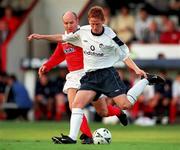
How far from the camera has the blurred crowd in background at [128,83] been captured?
29.7 meters

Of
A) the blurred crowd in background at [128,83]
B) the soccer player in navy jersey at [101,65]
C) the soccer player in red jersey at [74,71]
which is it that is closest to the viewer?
the soccer player in navy jersey at [101,65]

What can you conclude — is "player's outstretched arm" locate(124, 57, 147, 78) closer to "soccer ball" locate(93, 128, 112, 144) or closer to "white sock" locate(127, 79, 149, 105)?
"white sock" locate(127, 79, 149, 105)

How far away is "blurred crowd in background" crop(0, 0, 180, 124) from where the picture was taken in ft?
97.5

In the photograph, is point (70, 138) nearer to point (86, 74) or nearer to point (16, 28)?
point (86, 74)

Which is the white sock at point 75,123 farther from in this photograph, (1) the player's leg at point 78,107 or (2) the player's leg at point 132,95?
(2) the player's leg at point 132,95

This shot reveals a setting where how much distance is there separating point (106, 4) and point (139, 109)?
207 inches

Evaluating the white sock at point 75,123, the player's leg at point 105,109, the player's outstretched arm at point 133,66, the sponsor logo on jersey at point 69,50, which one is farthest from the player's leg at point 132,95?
the sponsor logo on jersey at point 69,50

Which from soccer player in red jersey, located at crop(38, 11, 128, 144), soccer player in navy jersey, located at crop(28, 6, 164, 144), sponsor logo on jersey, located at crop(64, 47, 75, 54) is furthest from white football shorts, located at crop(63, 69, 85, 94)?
soccer player in navy jersey, located at crop(28, 6, 164, 144)

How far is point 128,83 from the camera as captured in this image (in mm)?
30109

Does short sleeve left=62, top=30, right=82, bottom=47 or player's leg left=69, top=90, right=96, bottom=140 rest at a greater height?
short sleeve left=62, top=30, right=82, bottom=47

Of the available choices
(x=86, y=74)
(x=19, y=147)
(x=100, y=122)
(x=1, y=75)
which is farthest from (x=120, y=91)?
(x=1, y=75)

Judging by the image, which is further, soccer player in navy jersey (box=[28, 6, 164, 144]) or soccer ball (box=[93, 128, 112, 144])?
soccer ball (box=[93, 128, 112, 144])

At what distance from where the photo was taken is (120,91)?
15117mm

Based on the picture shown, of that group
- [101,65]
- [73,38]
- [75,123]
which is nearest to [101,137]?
[75,123]
